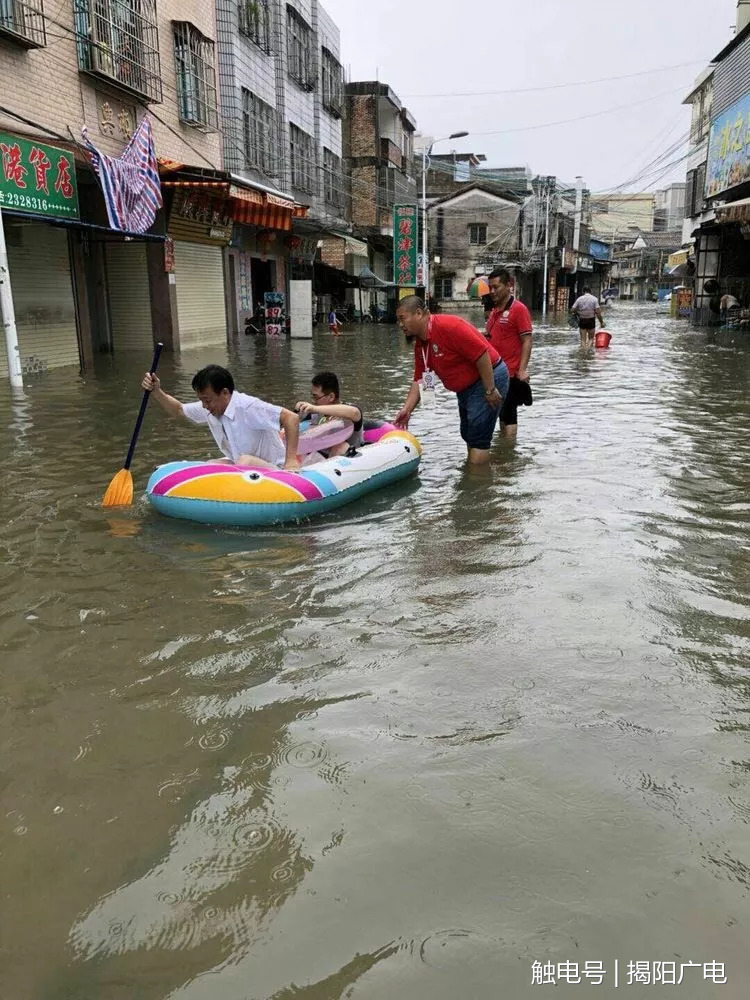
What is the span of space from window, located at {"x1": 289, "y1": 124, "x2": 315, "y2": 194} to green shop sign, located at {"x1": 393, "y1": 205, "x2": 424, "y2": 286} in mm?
4569

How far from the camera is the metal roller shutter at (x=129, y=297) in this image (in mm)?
18938

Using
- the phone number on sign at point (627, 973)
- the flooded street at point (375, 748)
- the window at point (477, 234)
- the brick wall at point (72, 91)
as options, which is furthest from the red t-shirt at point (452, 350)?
the window at point (477, 234)

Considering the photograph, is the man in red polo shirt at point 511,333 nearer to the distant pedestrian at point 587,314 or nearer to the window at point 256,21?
the distant pedestrian at point 587,314

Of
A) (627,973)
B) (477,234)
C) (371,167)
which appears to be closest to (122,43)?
(627,973)

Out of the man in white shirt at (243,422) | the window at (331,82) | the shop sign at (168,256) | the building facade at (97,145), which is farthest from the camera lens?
the window at (331,82)

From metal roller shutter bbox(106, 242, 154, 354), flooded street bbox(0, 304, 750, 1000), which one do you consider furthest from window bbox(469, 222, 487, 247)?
flooded street bbox(0, 304, 750, 1000)

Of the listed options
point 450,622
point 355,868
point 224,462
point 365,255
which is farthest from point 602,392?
point 365,255

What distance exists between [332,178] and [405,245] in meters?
3.88

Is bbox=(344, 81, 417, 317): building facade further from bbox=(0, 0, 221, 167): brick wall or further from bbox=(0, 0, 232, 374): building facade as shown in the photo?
bbox=(0, 0, 221, 167): brick wall

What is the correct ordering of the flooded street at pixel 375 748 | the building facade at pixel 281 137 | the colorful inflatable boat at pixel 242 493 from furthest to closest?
the building facade at pixel 281 137, the colorful inflatable boat at pixel 242 493, the flooded street at pixel 375 748

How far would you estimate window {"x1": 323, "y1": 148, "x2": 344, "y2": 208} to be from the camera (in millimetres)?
31656

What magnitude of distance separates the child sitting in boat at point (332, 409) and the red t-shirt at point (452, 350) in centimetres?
78

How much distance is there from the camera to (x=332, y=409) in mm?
6297

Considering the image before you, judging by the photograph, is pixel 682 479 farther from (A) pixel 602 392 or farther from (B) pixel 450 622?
(A) pixel 602 392
